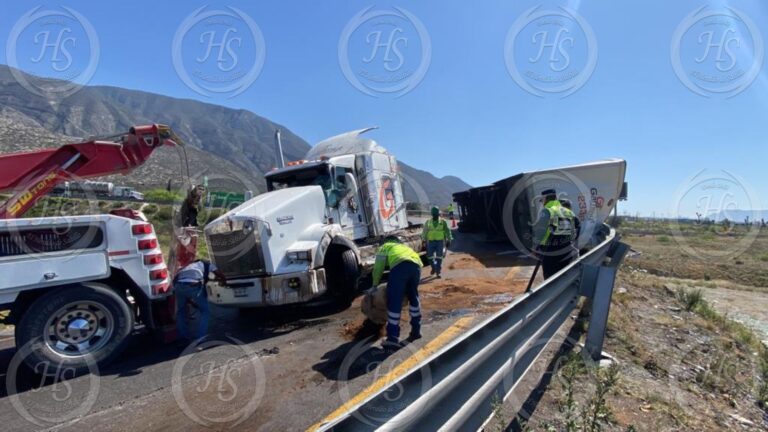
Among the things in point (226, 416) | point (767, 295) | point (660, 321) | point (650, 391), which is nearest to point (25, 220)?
point (226, 416)

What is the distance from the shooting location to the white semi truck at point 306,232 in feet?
17.9

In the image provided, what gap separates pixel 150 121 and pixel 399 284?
475 feet

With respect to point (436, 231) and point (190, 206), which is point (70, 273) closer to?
point (190, 206)

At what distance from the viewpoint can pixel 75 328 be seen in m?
4.34

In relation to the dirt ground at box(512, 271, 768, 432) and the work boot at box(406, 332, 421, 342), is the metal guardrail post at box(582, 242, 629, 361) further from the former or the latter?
the work boot at box(406, 332, 421, 342)

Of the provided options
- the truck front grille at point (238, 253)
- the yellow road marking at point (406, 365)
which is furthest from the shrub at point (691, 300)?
the truck front grille at point (238, 253)

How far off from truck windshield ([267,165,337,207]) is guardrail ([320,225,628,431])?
4.64 m

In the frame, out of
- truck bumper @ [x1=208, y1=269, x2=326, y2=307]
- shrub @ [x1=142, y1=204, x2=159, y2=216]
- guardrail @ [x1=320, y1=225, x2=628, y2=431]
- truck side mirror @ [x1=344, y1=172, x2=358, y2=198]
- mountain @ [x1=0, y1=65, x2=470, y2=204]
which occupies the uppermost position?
mountain @ [x1=0, y1=65, x2=470, y2=204]

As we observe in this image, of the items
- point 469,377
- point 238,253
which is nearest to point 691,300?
point 469,377

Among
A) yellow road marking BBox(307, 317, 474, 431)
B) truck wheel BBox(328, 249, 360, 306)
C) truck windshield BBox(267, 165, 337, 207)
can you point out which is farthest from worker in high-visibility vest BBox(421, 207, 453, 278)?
yellow road marking BBox(307, 317, 474, 431)

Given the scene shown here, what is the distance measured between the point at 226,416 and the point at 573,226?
17.2ft

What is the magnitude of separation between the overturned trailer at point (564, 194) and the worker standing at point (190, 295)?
909 cm

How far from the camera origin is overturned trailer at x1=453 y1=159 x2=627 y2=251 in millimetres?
11875

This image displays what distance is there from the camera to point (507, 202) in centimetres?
1393
